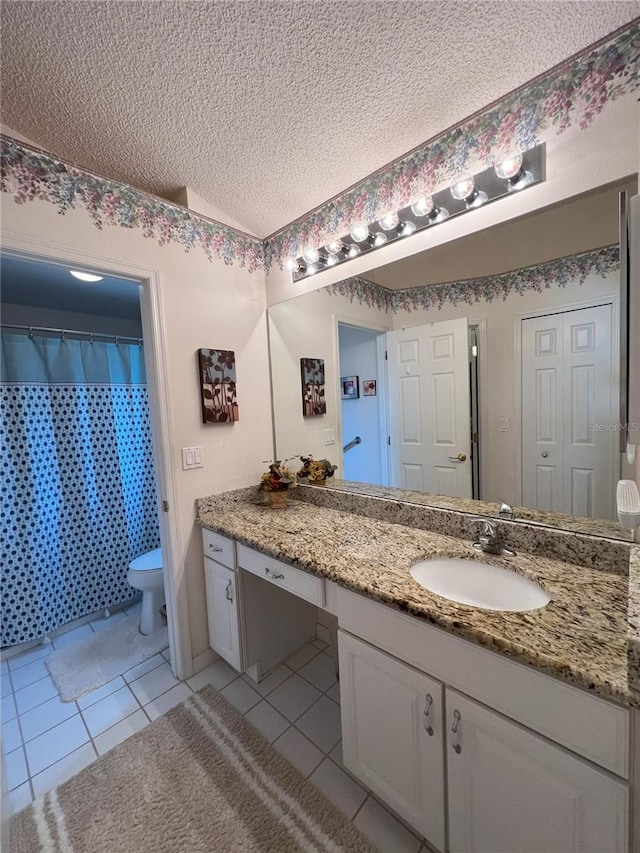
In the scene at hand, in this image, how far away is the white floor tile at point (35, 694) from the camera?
162cm

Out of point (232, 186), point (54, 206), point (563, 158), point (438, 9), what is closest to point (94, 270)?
point (54, 206)

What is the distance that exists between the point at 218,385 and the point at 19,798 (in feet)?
5.74

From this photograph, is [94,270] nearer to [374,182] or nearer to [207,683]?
[374,182]

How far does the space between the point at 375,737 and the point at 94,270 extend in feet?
6.63

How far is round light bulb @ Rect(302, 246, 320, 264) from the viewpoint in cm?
173

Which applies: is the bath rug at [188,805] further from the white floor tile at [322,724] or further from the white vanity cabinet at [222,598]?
the white vanity cabinet at [222,598]

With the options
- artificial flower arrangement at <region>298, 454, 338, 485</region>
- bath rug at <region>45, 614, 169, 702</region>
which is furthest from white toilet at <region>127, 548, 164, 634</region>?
artificial flower arrangement at <region>298, 454, 338, 485</region>

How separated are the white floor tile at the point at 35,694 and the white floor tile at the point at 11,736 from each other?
0.22ft

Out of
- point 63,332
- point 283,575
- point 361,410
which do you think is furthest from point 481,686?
point 63,332

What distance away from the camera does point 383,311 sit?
160 cm

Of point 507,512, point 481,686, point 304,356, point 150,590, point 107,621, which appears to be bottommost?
point 107,621

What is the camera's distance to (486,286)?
51.6 inches

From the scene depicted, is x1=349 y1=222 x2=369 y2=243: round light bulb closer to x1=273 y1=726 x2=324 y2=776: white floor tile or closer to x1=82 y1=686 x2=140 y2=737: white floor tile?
x1=273 y1=726 x2=324 y2=776: white floor tile

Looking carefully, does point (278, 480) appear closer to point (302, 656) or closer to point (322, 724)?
point (302, 656)
